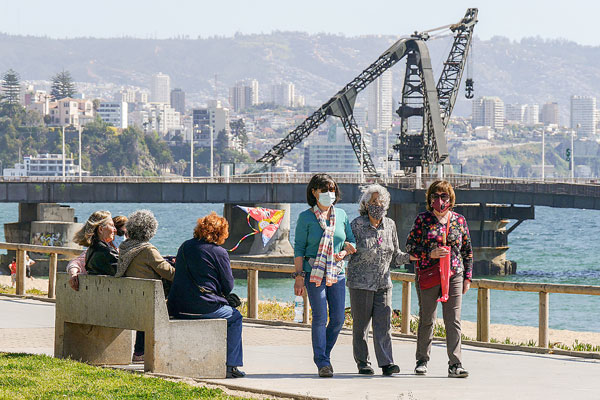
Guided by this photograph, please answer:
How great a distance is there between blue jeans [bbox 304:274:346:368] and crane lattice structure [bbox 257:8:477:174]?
75.3m

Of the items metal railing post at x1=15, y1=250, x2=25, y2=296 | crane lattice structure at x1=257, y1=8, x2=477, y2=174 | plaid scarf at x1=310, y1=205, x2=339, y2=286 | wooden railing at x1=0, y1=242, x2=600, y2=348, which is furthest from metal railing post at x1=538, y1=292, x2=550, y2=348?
crane lattice structure at x1=257, y1=8, x2=477, y2=174

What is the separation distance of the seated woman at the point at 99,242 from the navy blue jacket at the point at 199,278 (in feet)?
3.43

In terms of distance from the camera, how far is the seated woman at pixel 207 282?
1081 centimetres

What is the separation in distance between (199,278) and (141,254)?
0.82 meters

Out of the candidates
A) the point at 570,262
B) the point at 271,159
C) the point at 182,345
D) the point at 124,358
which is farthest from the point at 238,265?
the point at 570,262

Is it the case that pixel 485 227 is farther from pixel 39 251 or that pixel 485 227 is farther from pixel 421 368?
pixel 421 368

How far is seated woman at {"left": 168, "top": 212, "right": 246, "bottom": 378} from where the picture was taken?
35.5 feet

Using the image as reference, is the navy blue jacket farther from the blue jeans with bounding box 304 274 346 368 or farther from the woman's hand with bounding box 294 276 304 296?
the blue jeans with bounding box 304 274 346 368

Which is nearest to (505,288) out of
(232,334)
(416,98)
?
(232,334)

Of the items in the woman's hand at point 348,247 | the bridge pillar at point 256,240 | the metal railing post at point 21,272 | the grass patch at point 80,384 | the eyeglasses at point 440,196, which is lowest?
the bridge pillar at point 256,240

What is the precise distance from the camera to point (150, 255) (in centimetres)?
1138

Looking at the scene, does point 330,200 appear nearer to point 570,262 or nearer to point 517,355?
point 517,355

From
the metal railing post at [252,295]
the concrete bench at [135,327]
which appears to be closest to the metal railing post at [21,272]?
the metal railing post at [252,295]

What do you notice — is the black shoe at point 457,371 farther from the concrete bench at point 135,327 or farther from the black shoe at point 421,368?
the concrete bench at point 135,327
